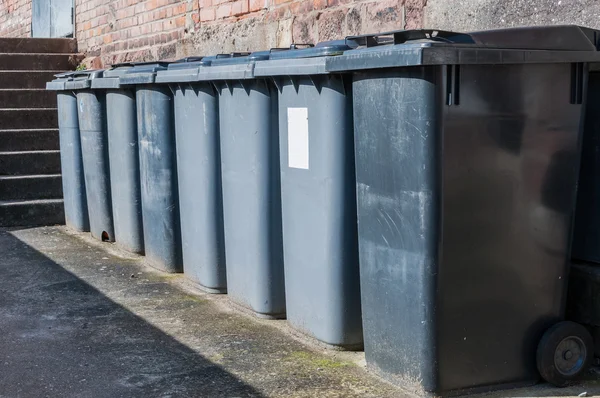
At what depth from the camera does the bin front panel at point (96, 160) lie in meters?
7.56

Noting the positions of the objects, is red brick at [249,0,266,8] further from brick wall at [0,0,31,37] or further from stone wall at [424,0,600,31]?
brick wall at [0,0,31,37]

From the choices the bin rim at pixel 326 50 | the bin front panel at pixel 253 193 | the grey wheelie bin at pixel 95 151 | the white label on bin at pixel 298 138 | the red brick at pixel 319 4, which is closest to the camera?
the bin rim at pixel 326 50

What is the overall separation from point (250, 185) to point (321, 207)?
2.58ft

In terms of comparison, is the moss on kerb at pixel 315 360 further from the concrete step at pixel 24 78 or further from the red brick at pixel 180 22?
the concrete step at pixel 24 78

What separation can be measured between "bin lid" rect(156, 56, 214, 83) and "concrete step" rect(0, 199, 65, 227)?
10.3ft

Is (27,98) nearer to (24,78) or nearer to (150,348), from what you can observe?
(24,78)

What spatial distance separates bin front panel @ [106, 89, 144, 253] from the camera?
6934mm

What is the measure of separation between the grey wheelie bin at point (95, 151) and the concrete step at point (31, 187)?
1343mm

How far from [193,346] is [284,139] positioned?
1.16m

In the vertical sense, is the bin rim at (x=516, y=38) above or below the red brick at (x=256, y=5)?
below

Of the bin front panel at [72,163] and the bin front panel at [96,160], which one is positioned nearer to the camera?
the bin front panel at [96,160]

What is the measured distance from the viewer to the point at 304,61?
4406 mm

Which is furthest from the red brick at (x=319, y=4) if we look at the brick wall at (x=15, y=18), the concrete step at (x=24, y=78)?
the brick wall at (x=15, y=18)

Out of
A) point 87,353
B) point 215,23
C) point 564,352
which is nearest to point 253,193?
point 87,353
